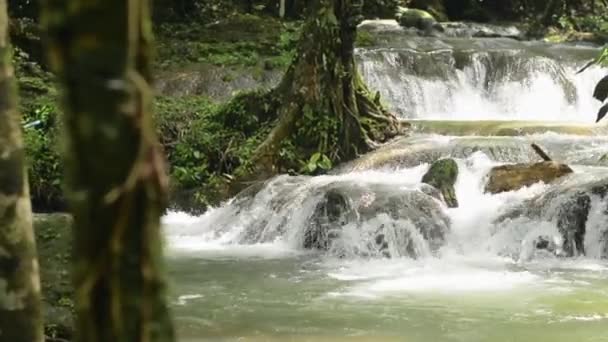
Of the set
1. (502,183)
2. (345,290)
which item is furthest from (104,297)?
(502,183)

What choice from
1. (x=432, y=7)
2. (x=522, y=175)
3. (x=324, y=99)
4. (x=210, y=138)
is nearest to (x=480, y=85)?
(x=324, y=99)

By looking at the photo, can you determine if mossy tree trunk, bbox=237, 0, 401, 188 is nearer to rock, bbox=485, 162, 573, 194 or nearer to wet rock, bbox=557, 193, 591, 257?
rock, bbox=485, 162, 573, 194

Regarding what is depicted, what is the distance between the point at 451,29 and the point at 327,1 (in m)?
8.92

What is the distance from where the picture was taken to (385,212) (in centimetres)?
954

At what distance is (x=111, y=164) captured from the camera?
1.31 m

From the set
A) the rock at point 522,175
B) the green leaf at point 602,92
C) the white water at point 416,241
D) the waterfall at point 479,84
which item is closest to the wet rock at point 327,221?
the white water at point 416,241

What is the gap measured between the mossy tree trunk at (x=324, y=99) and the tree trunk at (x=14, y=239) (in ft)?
32.2

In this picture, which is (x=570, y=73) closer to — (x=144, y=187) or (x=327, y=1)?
(x=327, y=1)

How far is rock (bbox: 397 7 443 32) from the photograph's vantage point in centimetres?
2091

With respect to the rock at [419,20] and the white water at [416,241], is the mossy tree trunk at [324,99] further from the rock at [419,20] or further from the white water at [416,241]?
the rock at [419,20]

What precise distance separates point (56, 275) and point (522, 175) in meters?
6.55

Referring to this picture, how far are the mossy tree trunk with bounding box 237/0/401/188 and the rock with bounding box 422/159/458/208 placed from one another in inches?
87.3

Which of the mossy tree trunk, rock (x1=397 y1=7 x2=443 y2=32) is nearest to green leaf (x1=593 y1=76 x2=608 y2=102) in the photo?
the mossy tree trunk

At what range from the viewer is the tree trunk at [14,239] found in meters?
2.44
